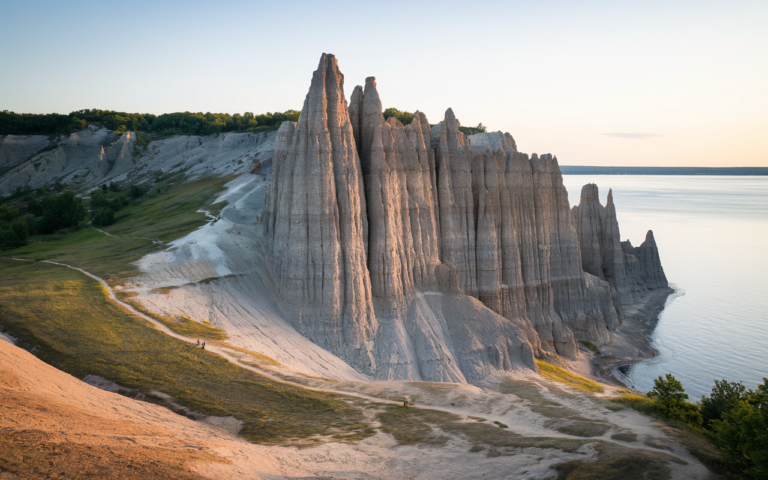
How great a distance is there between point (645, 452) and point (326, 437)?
15079 mm

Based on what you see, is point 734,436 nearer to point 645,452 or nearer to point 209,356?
point 645,452

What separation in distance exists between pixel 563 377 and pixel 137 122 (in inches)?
5039

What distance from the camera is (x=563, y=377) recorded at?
49.5 meters

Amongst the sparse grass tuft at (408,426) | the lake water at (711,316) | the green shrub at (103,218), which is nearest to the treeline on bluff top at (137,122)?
the green shrub at (103,218)

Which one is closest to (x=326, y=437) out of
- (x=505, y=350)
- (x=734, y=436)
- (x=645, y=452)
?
(x=645, y=452)

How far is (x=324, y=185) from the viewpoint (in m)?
43.2

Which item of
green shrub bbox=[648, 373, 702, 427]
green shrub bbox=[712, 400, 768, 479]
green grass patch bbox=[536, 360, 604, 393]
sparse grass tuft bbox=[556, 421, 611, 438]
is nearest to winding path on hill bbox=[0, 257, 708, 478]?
sparse grass tuft bbox=[556, 421, 611, 438]

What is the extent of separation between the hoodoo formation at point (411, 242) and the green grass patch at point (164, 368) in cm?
1215

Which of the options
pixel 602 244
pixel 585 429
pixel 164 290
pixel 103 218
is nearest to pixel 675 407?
pixel 585 429

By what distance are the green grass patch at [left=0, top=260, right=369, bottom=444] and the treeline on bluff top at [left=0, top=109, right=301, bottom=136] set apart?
8373 cm

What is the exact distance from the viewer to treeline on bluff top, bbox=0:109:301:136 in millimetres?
119688

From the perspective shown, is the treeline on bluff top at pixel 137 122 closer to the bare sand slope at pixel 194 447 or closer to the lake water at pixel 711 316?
the lake water at pixel 711 316

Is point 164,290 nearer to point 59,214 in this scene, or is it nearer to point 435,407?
point 435,407

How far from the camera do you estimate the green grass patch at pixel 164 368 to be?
2566 cm
